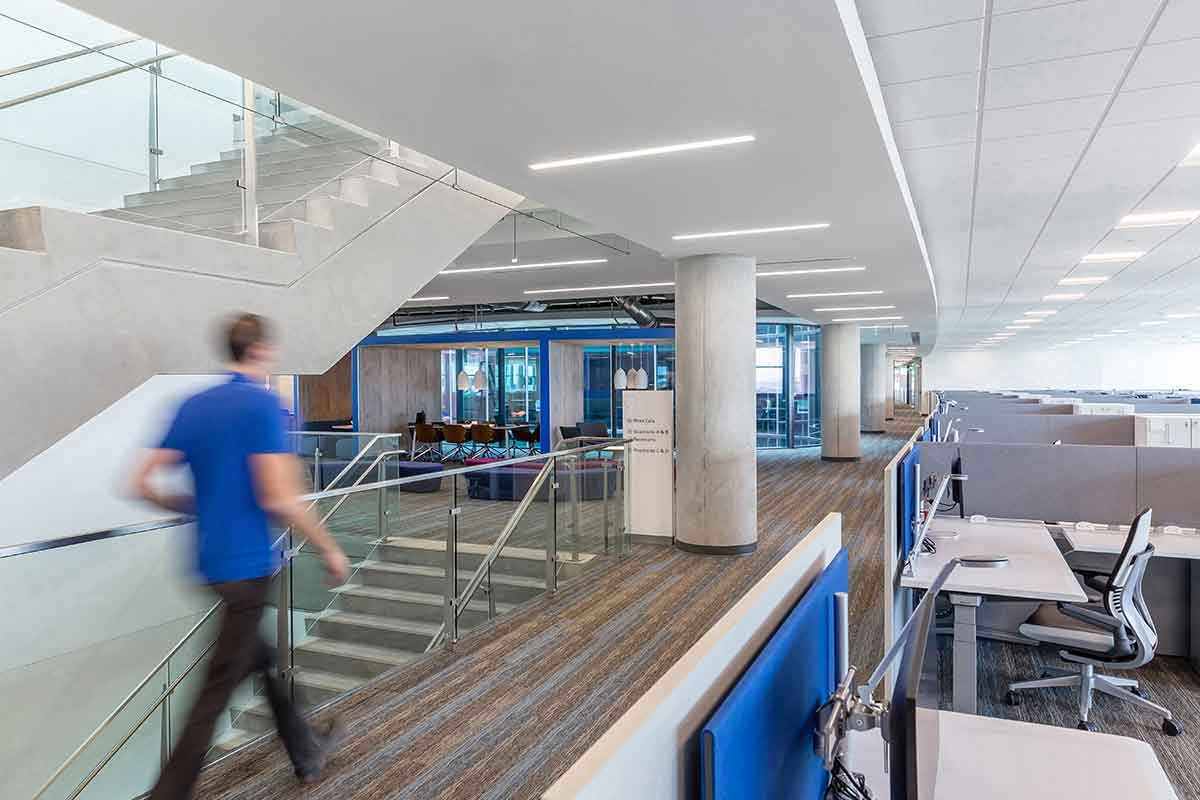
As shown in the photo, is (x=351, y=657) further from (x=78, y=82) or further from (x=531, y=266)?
(x=531, y=266)

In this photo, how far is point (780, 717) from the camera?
1146 millimetres

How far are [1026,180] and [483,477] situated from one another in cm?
426

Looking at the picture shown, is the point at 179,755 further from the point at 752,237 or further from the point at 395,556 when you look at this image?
the point at 752,237

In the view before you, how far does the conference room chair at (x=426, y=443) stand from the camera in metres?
13.5

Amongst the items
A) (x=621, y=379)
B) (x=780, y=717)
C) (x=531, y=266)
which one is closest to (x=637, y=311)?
(x=621, y=379)

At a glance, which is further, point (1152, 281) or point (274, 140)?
point (1152, 281)

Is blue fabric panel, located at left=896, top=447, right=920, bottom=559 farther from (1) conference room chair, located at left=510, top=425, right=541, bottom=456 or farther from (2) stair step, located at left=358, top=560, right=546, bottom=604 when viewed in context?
(1) conference room chair, located at left=510, top=425, right=541, bottom=456

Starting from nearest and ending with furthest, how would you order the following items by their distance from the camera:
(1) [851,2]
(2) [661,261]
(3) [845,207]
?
(1) [851,2] → (3) [845,207] → (2) [661,261]

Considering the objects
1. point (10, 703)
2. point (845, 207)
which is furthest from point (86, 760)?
point (845, 207)

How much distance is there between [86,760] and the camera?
2.83 metres

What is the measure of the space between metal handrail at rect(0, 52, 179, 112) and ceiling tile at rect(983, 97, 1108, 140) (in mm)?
4472

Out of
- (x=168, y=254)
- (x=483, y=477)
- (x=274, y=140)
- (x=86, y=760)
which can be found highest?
(x=274, y=140)

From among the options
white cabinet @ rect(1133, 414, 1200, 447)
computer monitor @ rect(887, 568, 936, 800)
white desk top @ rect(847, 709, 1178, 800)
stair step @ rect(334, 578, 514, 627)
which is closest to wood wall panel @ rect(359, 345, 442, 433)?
stair step @ rect(334, 578, 514, 627)

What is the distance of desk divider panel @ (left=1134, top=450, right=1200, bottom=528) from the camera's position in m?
4.20
